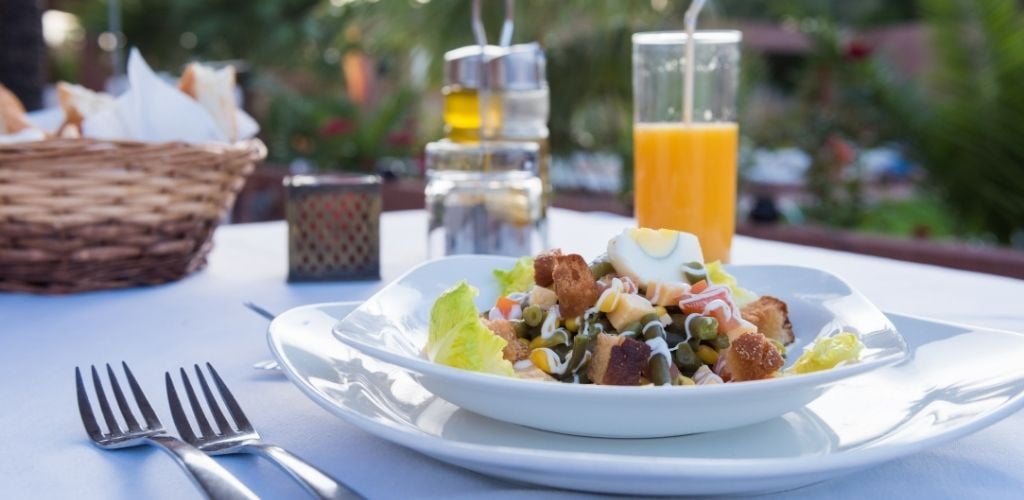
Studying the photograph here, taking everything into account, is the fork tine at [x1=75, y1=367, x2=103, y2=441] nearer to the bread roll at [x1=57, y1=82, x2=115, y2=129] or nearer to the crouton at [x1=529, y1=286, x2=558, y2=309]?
the crouton at [x1=529, y1=286, x2=558, y2=309]

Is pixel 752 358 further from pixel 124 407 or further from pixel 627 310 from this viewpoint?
pixel 124 407

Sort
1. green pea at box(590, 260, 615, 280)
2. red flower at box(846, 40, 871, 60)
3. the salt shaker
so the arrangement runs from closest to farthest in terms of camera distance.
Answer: green pea at box(590, 260, 615, 280) < the salt shaker < red flower at box(846, 40, 871, 60)

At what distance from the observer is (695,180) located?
4.14 feet

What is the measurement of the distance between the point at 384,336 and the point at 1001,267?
2237 millimetres

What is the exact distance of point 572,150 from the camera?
229 inches

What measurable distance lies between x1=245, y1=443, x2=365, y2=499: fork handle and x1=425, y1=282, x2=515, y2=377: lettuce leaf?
0.10m

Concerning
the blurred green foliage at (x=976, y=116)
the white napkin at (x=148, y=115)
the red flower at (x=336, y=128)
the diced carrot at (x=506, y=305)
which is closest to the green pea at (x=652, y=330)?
the diced carrot at (x=506, y=305)

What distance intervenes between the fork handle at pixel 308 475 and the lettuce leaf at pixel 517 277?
0.26m

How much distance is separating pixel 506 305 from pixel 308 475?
0.22m

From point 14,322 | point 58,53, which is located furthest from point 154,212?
A: point 58,53

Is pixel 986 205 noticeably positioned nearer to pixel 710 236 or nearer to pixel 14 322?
pixel 710 236

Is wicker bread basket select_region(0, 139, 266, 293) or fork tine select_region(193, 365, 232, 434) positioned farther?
wicker bread basket select_region(0, 139, 266, 293)

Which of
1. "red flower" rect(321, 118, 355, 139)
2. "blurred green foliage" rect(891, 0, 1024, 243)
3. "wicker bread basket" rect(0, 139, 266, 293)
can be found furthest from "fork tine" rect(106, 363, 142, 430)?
"red flower" rect(321, 118, 355, 139)

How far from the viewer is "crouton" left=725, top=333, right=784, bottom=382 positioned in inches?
22.5
